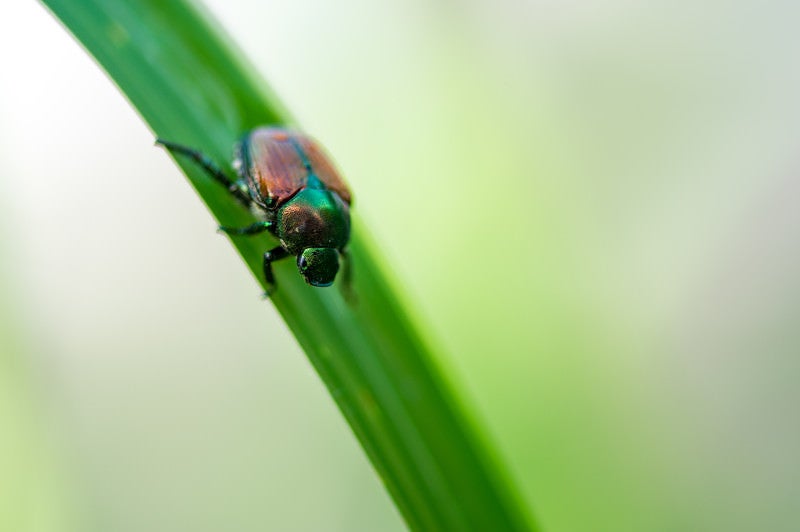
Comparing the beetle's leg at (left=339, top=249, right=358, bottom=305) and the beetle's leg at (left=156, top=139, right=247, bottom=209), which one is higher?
the beetle's leg at (left=156, top=139, right=247, bottom=209)

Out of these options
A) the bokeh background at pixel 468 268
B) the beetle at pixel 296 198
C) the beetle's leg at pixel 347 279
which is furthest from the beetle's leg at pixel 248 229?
the bokeh background at pixel 468 268

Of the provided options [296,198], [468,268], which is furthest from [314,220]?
[468,268]

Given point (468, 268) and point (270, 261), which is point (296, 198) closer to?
point (270, 261)

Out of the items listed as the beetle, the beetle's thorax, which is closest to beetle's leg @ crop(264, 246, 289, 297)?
the beetle

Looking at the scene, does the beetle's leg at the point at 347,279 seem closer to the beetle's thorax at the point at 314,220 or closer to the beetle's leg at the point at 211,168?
the beetle's thorax at the point at 314,220

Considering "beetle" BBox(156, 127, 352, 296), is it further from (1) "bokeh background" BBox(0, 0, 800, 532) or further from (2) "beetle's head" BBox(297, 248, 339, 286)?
(1) "bokeh background" BBox(0, 0, 800, 532)

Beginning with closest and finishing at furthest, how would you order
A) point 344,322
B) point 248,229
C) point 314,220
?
1. point 344,322
2. point 248,229
3. point 314,220
